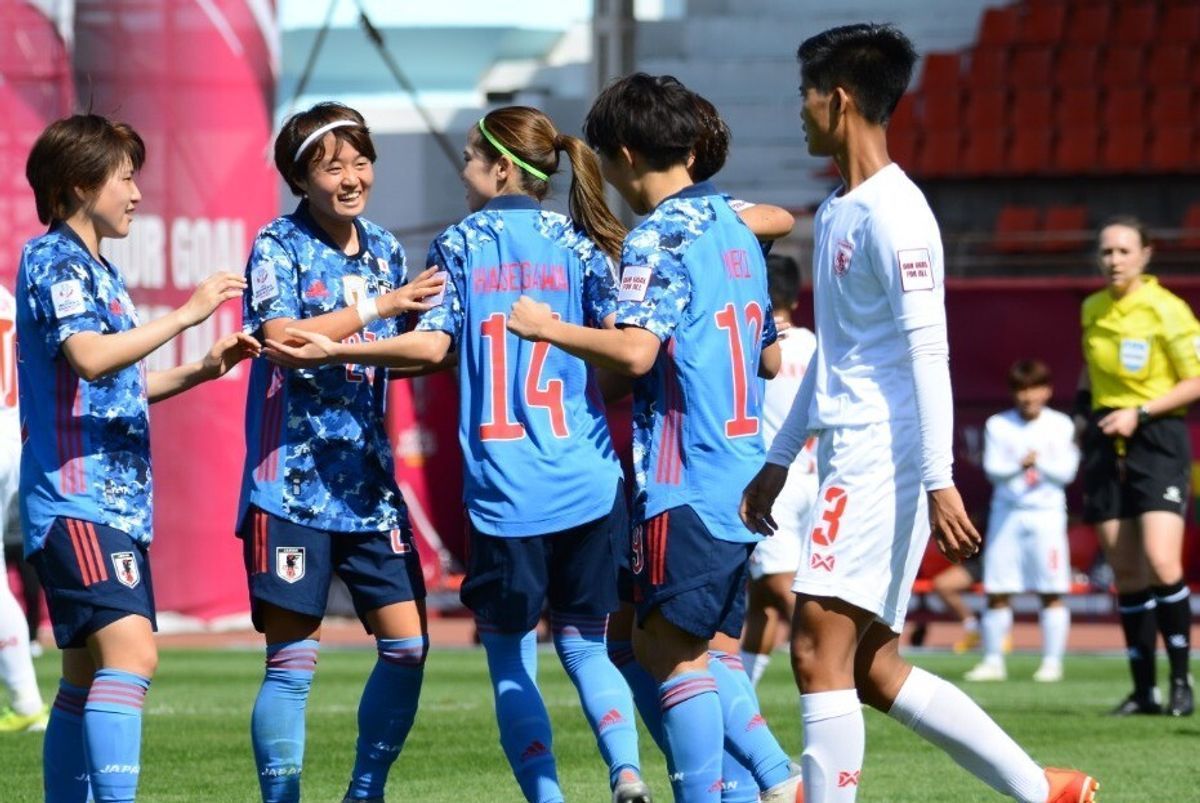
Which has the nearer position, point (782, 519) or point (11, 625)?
point (11, 625)

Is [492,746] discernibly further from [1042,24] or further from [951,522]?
[1042,24]

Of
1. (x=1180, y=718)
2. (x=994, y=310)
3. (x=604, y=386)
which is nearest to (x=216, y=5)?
(x=994, y=310)

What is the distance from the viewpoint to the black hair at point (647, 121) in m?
4.94

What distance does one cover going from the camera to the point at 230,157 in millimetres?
16516

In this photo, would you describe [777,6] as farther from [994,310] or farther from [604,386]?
[604,386]

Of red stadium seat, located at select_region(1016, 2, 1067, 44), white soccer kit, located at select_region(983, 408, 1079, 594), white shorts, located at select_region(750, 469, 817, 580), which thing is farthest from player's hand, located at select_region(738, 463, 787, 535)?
red stadium seat, located at select_region(1016, 2, 1067, 44)

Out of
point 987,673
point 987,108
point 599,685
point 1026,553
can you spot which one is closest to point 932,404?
point 599,685

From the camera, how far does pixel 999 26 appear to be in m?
24.1

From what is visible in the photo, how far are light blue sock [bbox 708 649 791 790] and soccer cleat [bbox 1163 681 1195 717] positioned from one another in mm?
4134

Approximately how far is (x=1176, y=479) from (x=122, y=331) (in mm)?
5394

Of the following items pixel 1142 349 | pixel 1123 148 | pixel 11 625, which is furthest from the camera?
pixel 1123 148

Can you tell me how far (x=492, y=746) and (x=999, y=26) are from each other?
1771 cm

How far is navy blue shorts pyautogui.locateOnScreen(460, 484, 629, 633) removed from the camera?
17.0 feet

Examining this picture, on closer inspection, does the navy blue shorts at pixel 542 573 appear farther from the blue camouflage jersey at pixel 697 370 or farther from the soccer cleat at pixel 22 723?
the soccer cleat at pixel 22 723
